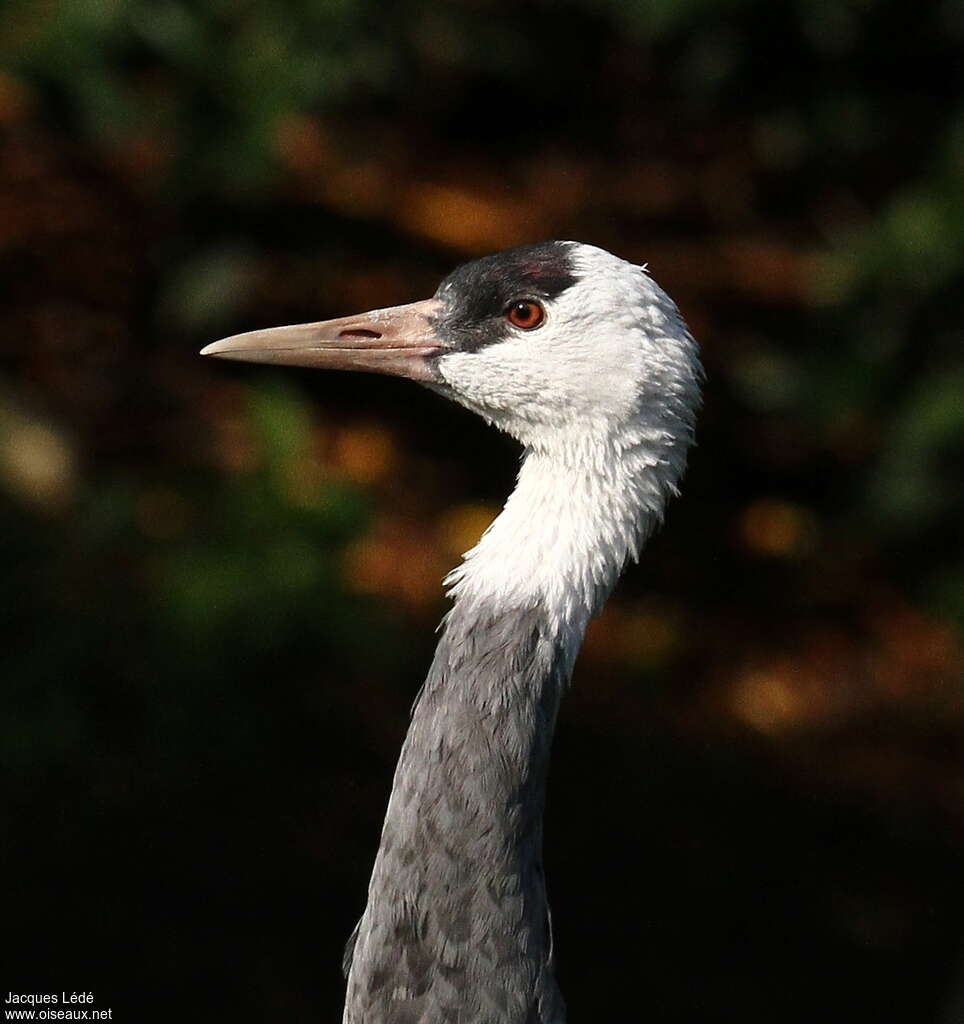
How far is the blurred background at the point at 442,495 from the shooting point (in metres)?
4.65

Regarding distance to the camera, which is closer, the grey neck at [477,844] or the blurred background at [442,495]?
the grey neck at [477,844]

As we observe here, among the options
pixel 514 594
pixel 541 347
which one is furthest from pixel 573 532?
pixel 541 347

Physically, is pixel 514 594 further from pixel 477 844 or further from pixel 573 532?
pixel 477 844

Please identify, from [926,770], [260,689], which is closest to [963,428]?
[926,770]

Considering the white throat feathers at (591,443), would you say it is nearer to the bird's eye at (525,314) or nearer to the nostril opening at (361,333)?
the bird's eye at (525,314)

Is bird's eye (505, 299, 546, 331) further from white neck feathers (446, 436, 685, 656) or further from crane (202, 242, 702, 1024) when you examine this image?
white neck feathers (446, 436, 685, 656)

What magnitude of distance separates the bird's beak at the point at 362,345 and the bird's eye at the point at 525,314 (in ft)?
0.42

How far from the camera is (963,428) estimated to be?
5.14 meters

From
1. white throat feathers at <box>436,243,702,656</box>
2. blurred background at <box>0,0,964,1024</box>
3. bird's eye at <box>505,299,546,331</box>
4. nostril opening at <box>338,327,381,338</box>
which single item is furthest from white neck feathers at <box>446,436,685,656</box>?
blurred background at <box>0,0,964,1024</box>

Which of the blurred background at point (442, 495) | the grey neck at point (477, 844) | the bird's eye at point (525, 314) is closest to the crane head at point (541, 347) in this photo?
the bird's eye at point (525, 314)

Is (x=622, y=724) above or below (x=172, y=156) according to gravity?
below

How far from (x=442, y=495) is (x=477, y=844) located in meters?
3.76

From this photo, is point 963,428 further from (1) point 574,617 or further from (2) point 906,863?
(1) point 574,617

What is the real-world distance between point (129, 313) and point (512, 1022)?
437 centimetres
